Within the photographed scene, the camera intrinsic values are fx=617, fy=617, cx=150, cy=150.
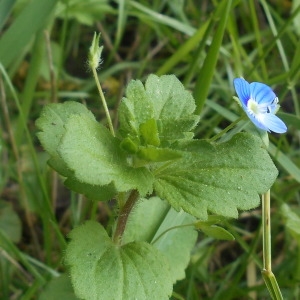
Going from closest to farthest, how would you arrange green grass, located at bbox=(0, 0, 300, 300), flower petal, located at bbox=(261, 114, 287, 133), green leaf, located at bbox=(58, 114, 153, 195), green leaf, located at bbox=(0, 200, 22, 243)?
green leaf, located at bbox=(58, 114, 153, 195) < flower petal, located at bbox=(261, 114, 287, 133) < green grass, located at bbox=(0, 0, 300, 300) < green leaf, located at bbox=(0, 200, 22, 243)

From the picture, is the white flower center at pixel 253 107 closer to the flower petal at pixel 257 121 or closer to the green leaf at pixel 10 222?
the flower petal at pixel 257 121

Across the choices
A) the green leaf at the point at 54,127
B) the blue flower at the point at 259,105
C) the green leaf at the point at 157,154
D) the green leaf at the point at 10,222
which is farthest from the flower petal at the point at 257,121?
the green leaf at the point at 10,222

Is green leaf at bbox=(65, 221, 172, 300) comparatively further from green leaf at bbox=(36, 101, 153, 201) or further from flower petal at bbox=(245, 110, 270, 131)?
flower petal at bbox=(245, 110, 270, 131)

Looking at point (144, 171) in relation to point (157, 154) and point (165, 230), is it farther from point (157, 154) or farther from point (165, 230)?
point (165, 230)

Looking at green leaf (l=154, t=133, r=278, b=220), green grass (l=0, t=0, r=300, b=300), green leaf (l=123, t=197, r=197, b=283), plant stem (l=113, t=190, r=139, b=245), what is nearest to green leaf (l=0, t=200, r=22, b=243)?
green grass (l=0, t=0, r=300, b=300)

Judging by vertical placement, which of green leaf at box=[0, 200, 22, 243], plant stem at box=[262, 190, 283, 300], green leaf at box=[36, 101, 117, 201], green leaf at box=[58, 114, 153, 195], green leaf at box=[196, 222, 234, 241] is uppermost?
green leaf at box=[58, 114, 153, 195]

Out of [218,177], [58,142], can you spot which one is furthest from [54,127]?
[218,177]

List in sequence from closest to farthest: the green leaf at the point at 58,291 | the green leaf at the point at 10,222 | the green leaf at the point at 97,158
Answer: the green leaf at the point at 97,158 → the green leaf at the point at 58,291 → the green leaf at the point at 10,222
